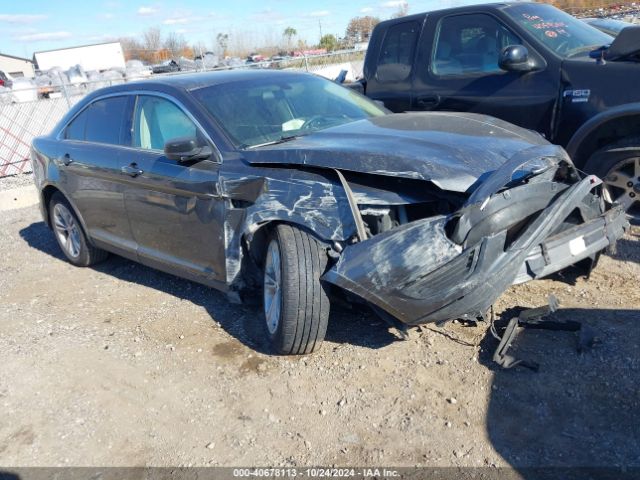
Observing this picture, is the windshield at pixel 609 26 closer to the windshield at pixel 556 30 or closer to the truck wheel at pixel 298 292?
the windshield at pixel 556 30

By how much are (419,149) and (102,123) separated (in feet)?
9.99

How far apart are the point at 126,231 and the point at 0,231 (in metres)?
Result: 4.05

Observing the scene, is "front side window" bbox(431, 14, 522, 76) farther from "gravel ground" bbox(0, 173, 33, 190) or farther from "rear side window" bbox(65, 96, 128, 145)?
"gravel ground" bbox(0, 173, 33, 190)

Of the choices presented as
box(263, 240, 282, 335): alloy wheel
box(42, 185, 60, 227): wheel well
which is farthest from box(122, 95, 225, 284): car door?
Answer: box(42, 185, 60, 227): wheel well

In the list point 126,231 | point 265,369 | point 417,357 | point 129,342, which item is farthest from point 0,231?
point 417,357

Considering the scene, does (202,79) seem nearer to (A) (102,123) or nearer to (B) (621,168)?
(A) (102,123)

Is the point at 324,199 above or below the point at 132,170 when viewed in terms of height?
above

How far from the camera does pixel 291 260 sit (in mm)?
3342

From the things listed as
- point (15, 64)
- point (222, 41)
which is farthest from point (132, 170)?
Answer: point (15, 64)

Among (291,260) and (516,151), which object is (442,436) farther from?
(516,151)

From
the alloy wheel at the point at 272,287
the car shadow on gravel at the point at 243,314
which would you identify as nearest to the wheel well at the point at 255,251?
the alloy wheel at the point at 272,287

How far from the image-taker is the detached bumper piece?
10.6ft

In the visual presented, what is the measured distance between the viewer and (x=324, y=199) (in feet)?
10.9

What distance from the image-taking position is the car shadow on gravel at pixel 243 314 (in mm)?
3842
